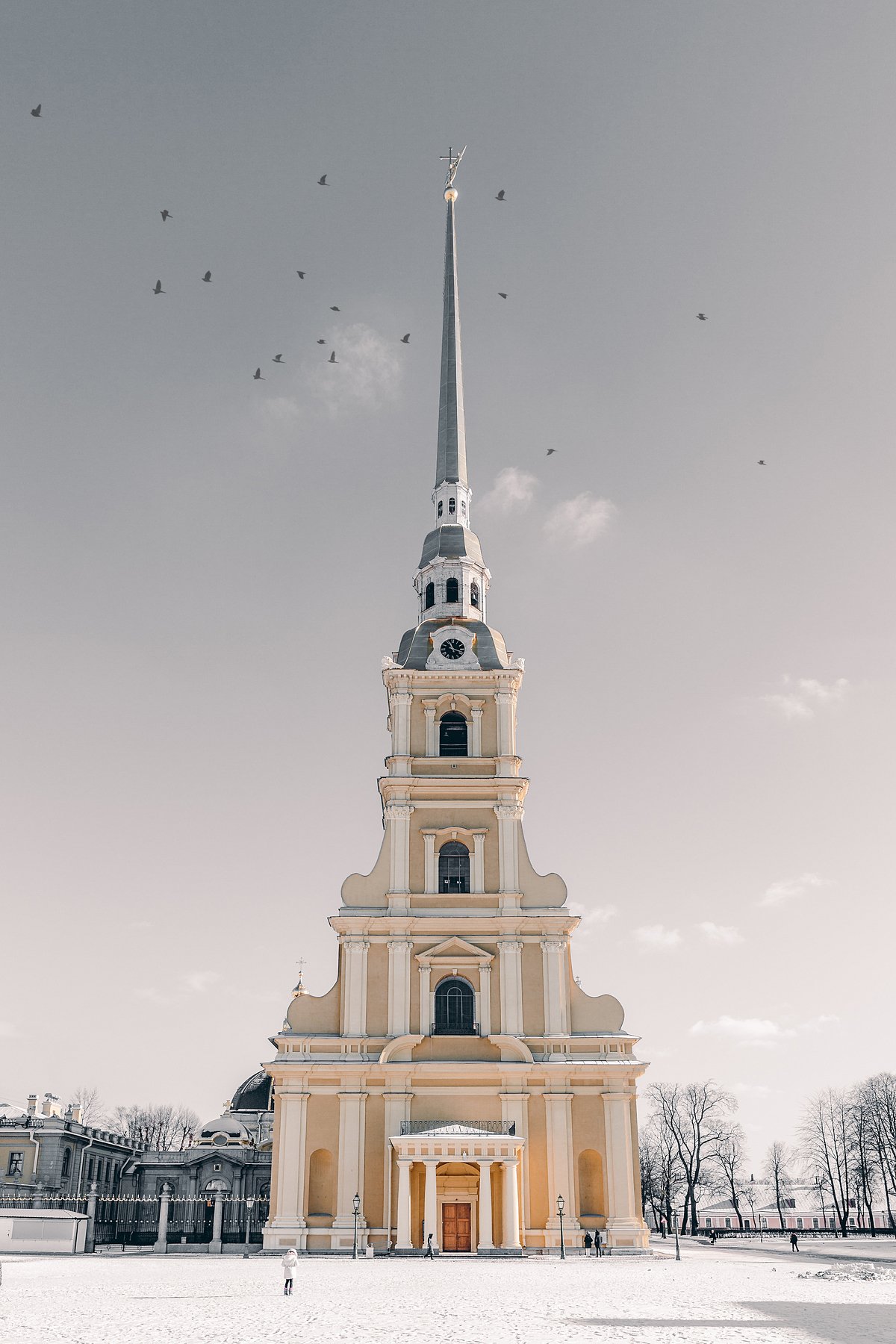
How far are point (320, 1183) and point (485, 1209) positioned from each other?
263 inches

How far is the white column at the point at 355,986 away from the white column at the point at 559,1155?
7.51 metres

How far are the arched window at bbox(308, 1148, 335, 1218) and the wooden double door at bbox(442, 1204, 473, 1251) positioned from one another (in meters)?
4.18

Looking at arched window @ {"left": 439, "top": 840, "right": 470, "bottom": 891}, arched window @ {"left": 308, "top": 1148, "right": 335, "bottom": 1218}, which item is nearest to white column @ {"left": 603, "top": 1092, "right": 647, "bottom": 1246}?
arched window @ {"left": 439, "top": 840, "right": 470, "bottom": 891}

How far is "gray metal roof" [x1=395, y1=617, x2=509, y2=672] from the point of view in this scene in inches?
1986

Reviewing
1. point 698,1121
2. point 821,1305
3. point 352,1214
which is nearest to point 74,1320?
point 821,1305

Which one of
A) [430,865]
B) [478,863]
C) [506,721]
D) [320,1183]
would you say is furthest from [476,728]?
[320,1183]

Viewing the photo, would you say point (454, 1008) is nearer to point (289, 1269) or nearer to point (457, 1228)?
point (457, 1228)

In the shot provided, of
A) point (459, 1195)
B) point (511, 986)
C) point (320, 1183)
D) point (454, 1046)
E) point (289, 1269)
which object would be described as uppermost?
point (511, 986)

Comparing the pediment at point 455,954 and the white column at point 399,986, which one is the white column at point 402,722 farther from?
the pediment at point 455,954

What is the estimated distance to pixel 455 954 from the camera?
44438mm

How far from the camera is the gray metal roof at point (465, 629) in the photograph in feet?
165

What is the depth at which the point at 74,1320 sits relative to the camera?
18953mm

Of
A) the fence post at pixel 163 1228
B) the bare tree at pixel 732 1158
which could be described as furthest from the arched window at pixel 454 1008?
the bare tree at pixel 732 1158

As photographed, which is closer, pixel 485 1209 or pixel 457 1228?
pixel 485 1209
